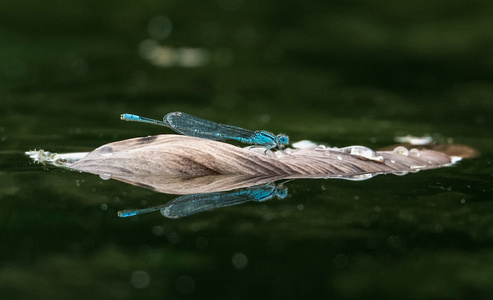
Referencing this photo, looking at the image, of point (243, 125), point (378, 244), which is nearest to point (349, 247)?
point (378, 244)

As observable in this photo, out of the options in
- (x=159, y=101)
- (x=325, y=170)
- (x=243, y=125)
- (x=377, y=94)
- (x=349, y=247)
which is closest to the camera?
(x=349, y=247)

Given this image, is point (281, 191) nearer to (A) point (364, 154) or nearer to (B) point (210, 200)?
(B) point (210, 200)

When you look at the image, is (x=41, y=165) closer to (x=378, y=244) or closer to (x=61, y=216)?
(x=61, y=216)

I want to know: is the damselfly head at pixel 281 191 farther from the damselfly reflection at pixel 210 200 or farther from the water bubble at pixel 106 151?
the water bubble at pixel 106 151

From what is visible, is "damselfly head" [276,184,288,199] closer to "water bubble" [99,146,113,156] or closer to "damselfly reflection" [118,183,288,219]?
"damselfly reflection" [118,183,288,219]

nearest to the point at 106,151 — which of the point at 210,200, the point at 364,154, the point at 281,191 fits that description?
the point at 210,200

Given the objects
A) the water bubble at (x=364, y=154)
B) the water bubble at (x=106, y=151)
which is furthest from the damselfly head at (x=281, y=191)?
the water bubble at (x=106, y=151)

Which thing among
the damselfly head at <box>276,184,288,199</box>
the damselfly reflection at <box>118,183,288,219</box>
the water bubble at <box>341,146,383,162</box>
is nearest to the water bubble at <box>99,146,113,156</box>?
the damselfly reflection at <box>118,183,288,219</box>

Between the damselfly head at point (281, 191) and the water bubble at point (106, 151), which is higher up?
the water bubble at point (106, 151)
